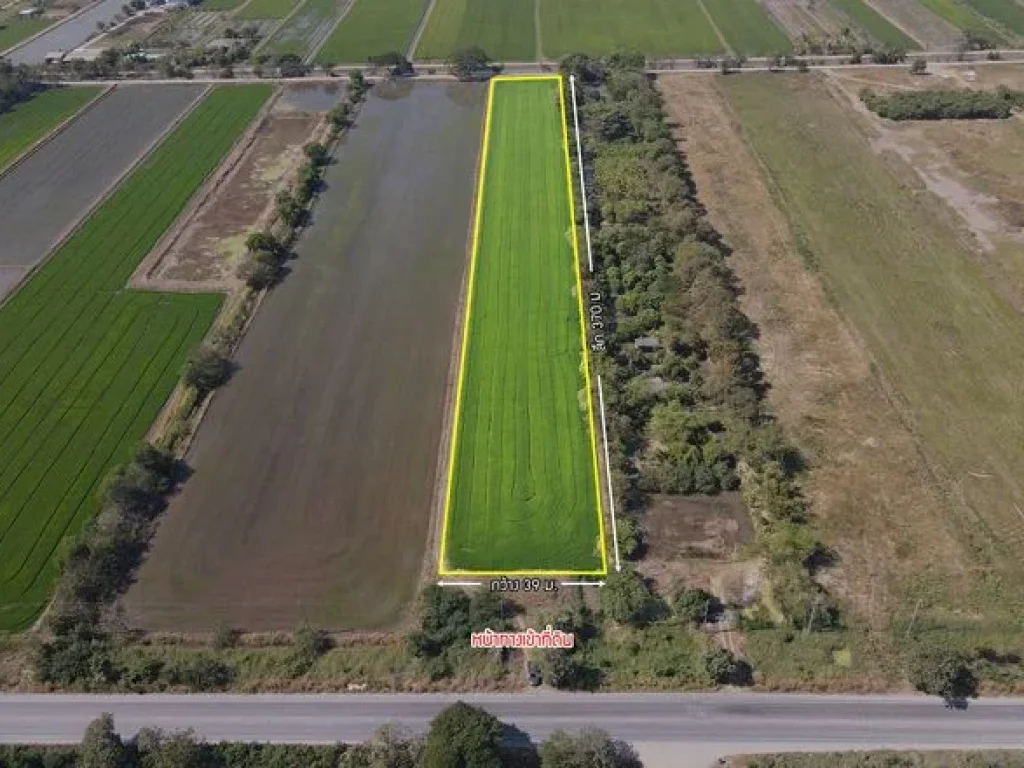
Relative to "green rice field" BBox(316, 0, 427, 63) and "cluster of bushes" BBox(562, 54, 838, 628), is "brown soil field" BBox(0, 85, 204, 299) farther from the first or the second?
"cluster of bushes" BBox(562, 54, 838, 628)

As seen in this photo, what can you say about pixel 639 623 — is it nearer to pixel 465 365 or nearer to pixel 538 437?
pixel 538 437

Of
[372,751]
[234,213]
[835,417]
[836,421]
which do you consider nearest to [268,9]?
A: [234,213]

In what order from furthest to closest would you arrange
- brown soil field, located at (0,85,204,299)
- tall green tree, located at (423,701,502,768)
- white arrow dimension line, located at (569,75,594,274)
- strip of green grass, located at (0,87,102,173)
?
strip of green grass, located at (0,87,102,173), brown soil field, located at (0,85,204,299), white arrow dimension line, located at (569,75,594,274), tall green tree, located at (423,701,502,768)

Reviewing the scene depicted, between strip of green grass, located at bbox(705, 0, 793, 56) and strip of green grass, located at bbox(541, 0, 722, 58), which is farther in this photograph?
strip of green grass, located at bbox(541, 0, 722, 58)

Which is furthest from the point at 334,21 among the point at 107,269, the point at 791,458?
the point at 791,458

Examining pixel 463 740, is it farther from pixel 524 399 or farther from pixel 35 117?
pixel 35 117

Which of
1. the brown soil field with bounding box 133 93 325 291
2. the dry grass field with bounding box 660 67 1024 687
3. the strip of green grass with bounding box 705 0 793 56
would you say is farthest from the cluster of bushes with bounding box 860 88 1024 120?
the brown soil field with bounding box 133 93 325 291
